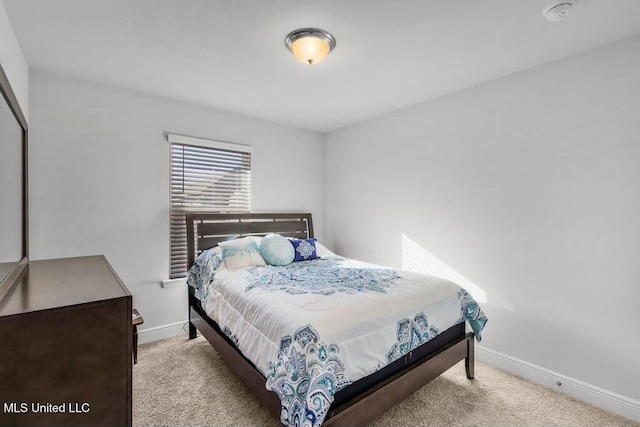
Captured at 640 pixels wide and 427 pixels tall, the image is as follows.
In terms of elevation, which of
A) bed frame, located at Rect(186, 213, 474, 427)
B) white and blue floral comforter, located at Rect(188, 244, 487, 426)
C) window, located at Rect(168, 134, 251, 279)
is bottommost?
bed frame, located at Rect(186, 213, 474, 427)

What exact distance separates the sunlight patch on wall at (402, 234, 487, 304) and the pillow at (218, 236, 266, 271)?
1.62 meters

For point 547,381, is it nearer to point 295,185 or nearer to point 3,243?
point 295,185

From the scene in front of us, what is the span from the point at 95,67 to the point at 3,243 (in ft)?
5.95

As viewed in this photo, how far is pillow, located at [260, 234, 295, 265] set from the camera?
301 centimetres

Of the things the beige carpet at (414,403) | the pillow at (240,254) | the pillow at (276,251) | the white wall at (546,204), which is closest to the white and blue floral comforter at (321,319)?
the pillow at (240,254)

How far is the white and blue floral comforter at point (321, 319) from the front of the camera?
143cm

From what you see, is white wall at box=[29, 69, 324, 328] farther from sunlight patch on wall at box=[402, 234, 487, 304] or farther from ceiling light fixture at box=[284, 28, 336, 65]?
sunlight patch on wall at box=[402, 234, 487, 304]

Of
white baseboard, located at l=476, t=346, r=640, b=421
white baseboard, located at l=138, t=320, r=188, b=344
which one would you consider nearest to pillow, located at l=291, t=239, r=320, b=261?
white baseboard, located at l=138, t=320, r=188, b=344

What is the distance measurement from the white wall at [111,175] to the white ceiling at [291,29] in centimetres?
24

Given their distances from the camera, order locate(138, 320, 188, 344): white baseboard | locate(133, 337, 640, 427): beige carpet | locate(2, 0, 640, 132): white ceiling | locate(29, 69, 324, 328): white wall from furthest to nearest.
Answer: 1. locate(138, 320, 188, 344): white baseboard
2. locate(29, 69, 324, 328): white wall
3. locate(133, 337, 640, 427): beige carpet
4. locate(2, 0, 640, 132): white ceiling

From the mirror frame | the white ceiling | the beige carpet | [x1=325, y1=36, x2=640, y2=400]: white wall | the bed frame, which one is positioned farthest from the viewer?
[x1=325, y1=36, x2=640, y2=400]: white wall

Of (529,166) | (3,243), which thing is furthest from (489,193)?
(3,243)

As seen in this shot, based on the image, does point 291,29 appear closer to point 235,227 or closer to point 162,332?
point 235,227

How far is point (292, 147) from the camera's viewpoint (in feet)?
13.6
